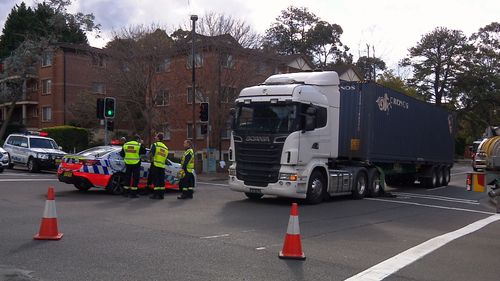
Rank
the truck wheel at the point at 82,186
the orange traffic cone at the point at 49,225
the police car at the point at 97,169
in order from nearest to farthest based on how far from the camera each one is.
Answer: the orange traffic cone at the point at 49,225 < the police car at the point at 97,169 < the truck wheel at the point at 82,186

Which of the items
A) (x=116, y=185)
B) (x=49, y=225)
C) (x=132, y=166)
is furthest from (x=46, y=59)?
(x=49, y=225)

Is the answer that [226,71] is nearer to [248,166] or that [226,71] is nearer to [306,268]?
[248,166]

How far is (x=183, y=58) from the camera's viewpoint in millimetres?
35312

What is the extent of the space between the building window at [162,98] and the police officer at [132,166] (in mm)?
20315

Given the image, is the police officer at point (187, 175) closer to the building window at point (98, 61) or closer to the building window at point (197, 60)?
the building window at point (197, 60)

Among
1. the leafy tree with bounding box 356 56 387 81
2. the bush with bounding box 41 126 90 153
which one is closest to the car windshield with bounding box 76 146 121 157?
the bush with bounding box 41 126 90 153

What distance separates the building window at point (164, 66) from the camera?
1375 inches

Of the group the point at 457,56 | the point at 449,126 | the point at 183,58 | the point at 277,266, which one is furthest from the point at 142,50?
the point at 457,56

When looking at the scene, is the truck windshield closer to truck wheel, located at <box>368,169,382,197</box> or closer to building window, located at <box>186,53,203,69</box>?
truck wheel, located at <box>368,169,382,197</box>

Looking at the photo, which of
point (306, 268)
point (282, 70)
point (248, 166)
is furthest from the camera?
point (282, 70)

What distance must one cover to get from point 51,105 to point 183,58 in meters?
23.3

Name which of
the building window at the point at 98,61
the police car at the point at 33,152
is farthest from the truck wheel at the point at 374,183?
the building window at the point at 98,61

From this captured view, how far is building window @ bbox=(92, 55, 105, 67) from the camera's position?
3647cm

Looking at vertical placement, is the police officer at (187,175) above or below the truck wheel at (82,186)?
above
